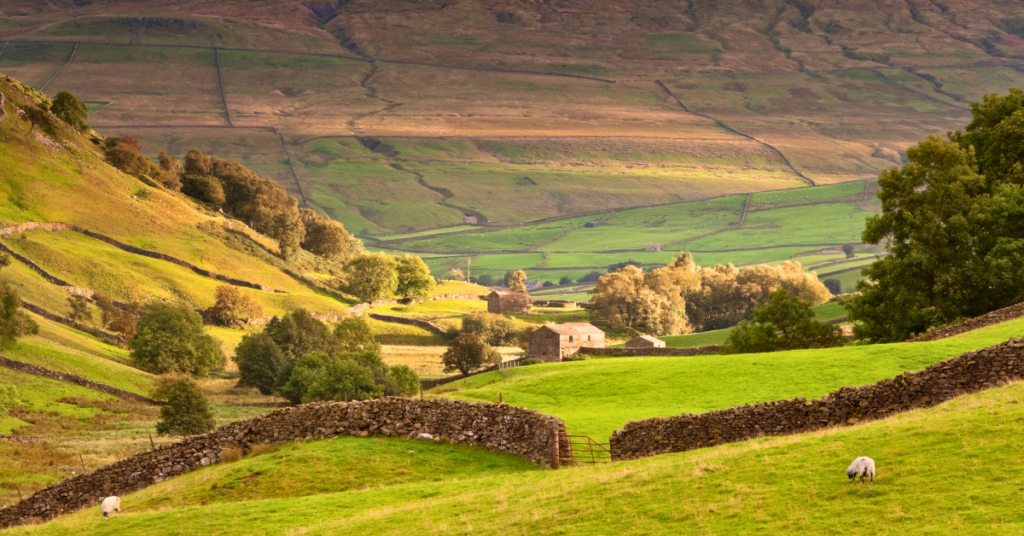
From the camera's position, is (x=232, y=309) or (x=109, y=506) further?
(x=232, y=309)

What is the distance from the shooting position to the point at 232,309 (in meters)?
119

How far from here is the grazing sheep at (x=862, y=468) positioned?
17.0 meters

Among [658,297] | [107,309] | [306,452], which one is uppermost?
[306,452]

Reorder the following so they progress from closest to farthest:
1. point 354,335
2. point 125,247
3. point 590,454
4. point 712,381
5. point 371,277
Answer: point 590,454
point 712,381
point 354,335
point 125,247
point 371,277

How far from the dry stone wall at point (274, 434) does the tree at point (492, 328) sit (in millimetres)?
101874

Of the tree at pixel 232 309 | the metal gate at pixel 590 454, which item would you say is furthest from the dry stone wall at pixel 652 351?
the metal gate at pixel 590 454

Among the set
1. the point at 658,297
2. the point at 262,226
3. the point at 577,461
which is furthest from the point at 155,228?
the point at 577,461

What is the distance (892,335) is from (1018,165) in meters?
12.1

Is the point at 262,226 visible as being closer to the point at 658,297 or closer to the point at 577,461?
the point at 658,297

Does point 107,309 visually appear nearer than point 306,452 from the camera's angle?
No

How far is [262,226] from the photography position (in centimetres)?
16450

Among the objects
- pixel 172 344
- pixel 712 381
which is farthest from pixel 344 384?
pixel 712 381

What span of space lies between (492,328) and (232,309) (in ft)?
122

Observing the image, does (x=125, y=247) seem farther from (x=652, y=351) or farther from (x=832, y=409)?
(x=832, y=409)
